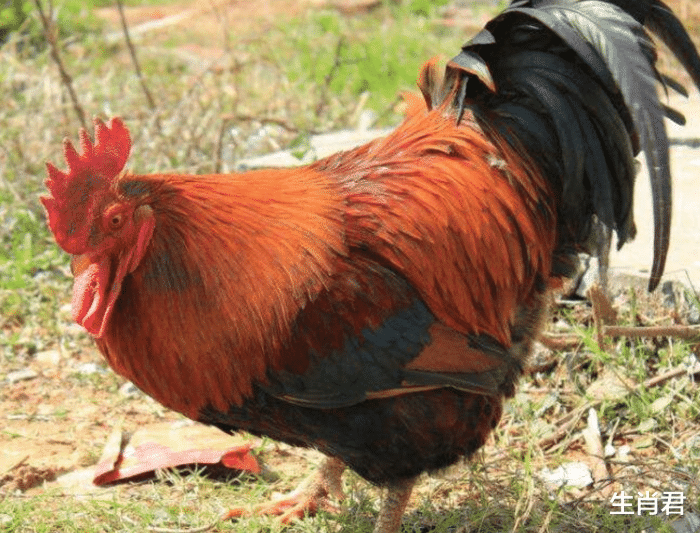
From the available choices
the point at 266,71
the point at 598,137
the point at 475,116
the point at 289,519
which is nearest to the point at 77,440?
the point at 289,519

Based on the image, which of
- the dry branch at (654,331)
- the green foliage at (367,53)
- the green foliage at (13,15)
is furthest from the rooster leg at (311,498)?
the green foliage at (13,15)

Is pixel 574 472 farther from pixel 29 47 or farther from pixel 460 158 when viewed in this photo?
pixel 29 47

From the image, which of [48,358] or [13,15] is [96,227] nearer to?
[48,358]

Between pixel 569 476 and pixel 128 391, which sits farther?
pixel 128 391

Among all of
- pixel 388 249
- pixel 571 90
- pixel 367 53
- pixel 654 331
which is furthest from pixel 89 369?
pixel 367 53

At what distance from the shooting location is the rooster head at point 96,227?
3.13 metres

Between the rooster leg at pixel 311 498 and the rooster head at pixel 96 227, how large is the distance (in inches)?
46.9

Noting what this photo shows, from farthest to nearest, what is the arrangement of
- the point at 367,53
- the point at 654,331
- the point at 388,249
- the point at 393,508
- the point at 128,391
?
the point at 367,53, the point at 128,391, the point at 654,331, the point at 393,508, the point at 388,249

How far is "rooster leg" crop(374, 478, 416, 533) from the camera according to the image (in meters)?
3.55

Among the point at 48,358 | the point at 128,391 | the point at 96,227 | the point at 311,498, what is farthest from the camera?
the point at 48,358

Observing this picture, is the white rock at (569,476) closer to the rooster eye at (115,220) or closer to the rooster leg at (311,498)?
the rooster leg at (311,498)

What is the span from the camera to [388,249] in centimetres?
332

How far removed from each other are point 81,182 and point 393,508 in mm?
1524

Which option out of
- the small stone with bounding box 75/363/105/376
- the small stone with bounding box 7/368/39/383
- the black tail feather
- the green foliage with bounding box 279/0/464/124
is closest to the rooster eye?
the black tail feather
